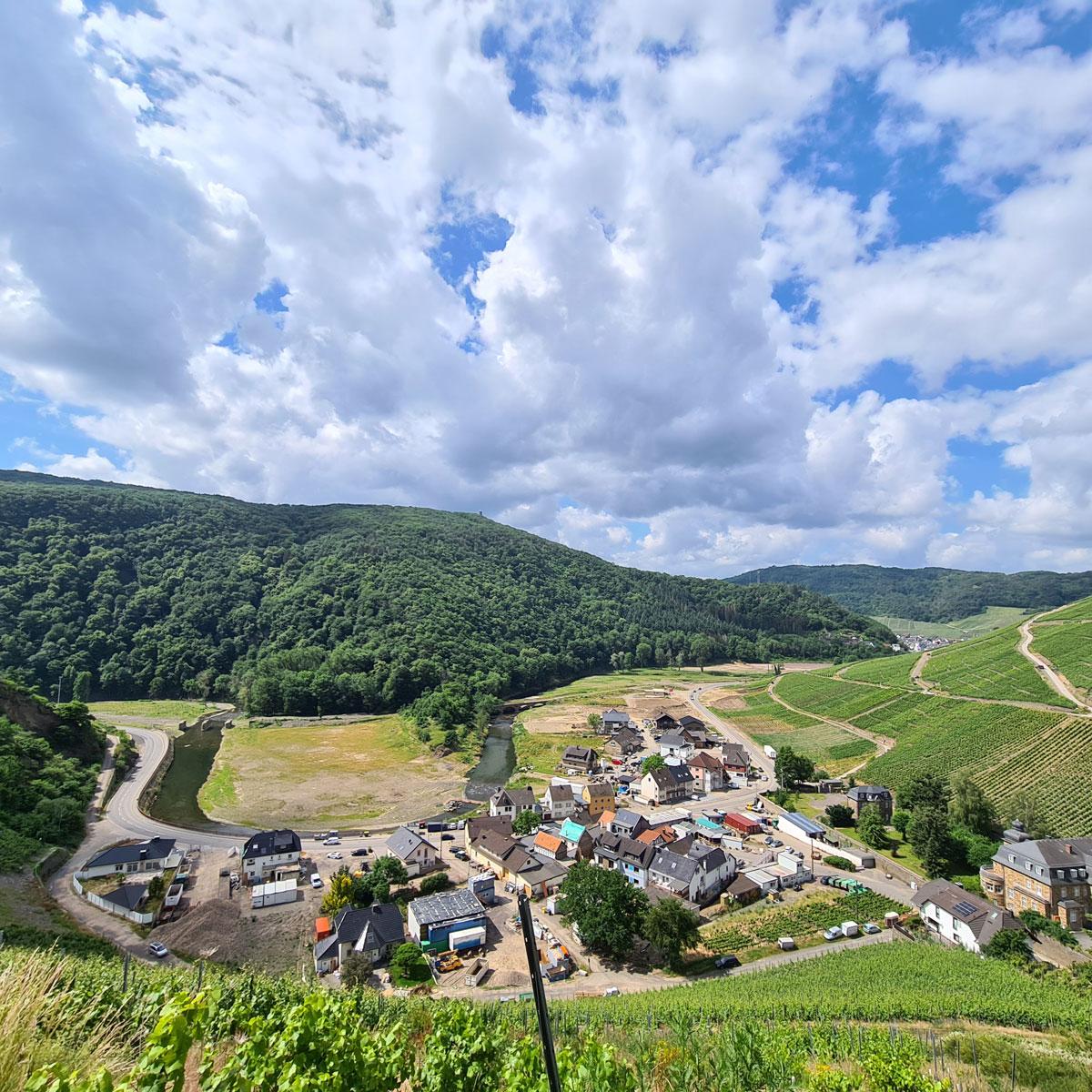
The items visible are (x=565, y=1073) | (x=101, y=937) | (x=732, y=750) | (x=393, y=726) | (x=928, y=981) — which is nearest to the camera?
(x=565, y=1073)

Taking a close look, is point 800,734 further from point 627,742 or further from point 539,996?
point 539,996

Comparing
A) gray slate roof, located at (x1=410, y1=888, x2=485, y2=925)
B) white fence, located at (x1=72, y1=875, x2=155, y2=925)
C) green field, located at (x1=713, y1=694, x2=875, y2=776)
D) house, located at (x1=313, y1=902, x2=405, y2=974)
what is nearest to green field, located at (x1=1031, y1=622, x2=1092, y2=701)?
green field, located at (x1=713, y1=694, x2=875, y2=776)

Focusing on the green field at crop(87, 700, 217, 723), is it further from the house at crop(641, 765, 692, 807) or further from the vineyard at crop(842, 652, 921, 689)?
the vineyard at crop(842, 652, 921, 689)

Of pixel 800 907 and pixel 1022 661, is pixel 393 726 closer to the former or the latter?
pixel 800 907

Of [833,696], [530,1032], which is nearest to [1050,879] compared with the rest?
[530,1032]

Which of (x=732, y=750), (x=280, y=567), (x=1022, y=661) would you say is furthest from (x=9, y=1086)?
(x=280, y=567)

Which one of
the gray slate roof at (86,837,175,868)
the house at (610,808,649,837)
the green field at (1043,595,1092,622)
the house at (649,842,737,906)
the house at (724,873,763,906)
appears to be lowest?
the house at (724,873,763,906)
